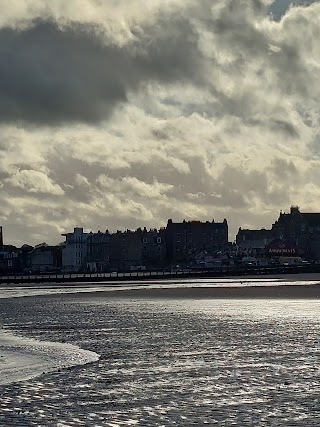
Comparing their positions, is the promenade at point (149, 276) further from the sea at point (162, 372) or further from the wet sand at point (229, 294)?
the sea at point (162, 372)

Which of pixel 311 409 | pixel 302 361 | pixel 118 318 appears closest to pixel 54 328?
pixel 118 318

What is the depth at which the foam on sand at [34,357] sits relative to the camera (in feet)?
84.3

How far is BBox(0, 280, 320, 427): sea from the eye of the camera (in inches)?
722

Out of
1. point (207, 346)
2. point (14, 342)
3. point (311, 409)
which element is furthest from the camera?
point (14, 342)

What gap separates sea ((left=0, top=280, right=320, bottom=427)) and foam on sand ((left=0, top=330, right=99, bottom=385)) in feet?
0.12

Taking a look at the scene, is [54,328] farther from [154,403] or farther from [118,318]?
[154,403]

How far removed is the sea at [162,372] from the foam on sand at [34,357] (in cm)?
4

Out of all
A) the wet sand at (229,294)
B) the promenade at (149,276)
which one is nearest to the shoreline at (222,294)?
the wet sand at (229,294)

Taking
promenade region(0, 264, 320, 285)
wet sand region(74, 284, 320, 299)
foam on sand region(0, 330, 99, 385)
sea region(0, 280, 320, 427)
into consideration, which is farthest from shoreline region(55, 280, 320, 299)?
promenade region(0, 264, 320, 285)

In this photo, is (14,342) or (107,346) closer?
(107,346)

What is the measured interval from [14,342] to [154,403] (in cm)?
1641

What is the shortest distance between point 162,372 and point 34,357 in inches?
256

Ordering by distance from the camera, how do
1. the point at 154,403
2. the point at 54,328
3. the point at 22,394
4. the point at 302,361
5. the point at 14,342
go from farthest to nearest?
the point at 54,328, the point at 14,342, the point at 302,361, the point at 22,394, the point at 154,403

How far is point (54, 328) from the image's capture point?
4206 cm
